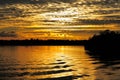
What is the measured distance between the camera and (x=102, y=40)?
148000mm

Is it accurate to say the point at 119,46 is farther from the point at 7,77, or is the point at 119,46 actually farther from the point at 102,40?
the point at 7,77

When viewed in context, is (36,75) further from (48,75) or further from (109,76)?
(109,76)

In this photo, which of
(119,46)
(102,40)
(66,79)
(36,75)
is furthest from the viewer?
(102,40)

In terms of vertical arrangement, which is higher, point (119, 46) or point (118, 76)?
point (118, 76)

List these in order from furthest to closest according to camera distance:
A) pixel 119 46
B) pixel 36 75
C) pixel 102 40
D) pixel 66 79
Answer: pixel 102 40, pixel 119 46, pixel 36 75, pixel 66 79

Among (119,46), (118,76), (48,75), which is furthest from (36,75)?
(119,46)

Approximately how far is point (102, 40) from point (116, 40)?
702 centimetres

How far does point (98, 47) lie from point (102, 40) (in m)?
3.77

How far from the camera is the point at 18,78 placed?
38.4 meters

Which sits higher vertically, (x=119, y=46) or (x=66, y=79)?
(x=66, y=79)

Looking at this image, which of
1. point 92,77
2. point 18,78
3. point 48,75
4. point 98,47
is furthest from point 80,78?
point 98,47

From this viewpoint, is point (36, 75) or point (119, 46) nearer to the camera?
point (36, 75)

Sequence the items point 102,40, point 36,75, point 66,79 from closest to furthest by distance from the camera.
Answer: point 66,79
point 36,75
point 102,40

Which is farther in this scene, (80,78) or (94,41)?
(94,41)
